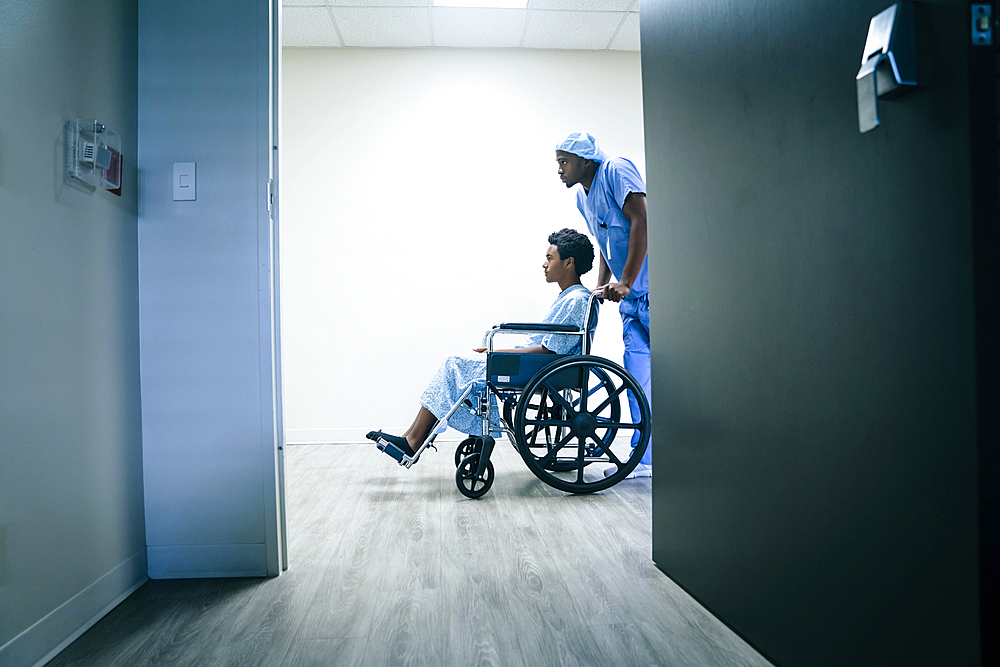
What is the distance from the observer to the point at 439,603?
1.44 metres

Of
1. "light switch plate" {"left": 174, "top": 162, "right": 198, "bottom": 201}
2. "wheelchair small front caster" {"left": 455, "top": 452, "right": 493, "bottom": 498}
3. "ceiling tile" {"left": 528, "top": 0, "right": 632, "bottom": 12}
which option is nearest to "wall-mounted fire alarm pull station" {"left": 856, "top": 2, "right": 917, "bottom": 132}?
"light switch plate" {"left": 174, "top": 162, "right": 198, "bottom": 201}

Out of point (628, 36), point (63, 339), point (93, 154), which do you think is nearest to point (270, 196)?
point (93, 154)

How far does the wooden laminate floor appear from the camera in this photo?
1.20 metres

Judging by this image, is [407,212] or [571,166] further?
[407,212]

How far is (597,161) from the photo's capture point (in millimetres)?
2857

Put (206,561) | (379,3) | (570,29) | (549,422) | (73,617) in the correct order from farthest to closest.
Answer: (570,29) → (379,3) → (549,422) → (206,561) → (73,617)

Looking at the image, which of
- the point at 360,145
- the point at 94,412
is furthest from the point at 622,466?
the point at 360,145

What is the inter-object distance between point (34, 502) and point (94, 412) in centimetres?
26

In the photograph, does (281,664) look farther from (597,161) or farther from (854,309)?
(597,161)

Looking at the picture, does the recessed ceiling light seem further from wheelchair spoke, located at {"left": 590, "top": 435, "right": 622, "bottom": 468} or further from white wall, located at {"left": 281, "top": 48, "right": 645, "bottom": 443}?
wheelchair spoke, located at {"left": 590, "top": 435, "right": 622, "bottom": 468}

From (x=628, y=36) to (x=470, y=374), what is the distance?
94.6 inches

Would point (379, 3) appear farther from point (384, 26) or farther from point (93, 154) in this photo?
point (93, 154)

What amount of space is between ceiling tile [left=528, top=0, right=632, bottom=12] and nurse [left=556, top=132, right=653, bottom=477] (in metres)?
1.18

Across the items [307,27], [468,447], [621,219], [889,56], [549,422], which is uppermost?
[307,27]
